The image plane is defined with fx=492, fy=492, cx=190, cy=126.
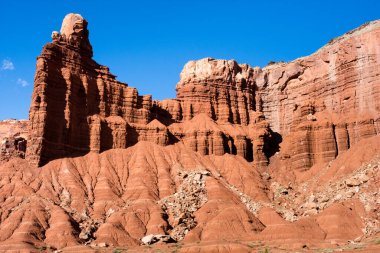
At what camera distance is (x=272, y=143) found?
11244 cm

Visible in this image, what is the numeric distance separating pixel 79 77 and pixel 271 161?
145ft

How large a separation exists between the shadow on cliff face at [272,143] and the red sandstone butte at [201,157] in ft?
1.54

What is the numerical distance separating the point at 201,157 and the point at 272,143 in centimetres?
1946

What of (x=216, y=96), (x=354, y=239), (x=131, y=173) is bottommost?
(x=354, y=239)

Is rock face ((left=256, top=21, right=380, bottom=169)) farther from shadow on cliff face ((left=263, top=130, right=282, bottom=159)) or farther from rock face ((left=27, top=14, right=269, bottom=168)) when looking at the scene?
rock face ((left=27, top=14, right=269, bottom=168))

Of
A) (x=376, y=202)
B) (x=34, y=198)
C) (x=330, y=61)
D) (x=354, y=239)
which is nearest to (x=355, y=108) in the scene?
(x=330, y=61)

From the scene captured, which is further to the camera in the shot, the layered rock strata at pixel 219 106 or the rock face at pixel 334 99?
the rock face at pixel 334 99

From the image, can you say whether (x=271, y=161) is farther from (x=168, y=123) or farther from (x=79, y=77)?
(x=79, y=77)

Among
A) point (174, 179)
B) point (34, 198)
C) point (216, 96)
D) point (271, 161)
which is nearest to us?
point (34, 198)

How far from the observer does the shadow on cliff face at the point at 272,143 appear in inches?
4277

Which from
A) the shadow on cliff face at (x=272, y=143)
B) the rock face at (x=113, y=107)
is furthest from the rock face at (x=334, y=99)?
the rock face at (x=113, y=107)

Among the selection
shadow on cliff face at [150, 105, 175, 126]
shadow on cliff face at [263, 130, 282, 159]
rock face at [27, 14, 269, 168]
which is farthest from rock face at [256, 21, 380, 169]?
shadow on cliff face at [150, 105, 175, 126]

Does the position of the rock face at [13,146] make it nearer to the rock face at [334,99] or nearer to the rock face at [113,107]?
the rock face at [113,107]

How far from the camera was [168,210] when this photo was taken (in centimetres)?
8319
